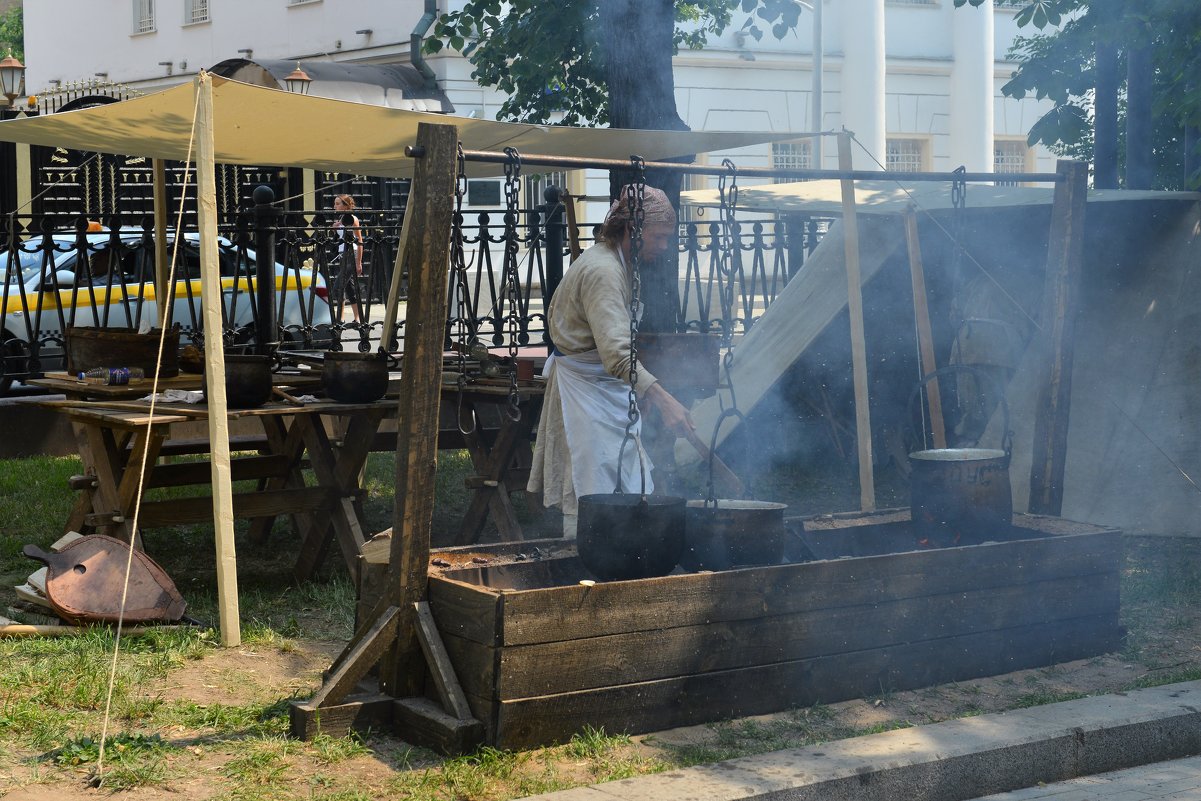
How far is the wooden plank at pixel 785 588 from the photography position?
13.8ft

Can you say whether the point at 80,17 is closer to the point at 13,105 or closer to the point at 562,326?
the point at 13,105

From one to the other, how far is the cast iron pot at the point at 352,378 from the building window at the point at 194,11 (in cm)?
2519

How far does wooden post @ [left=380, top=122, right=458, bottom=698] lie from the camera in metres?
4.38

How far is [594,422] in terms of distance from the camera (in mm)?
5871

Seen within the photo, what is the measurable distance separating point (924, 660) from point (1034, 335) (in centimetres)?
372

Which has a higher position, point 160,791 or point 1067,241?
point 1067,241

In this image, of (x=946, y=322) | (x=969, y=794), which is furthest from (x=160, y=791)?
(x=946, y=322)

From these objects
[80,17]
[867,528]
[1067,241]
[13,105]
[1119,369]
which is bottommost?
[867,528]

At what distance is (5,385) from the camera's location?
34.8ft

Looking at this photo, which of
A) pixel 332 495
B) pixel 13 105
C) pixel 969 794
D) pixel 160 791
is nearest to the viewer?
pixel 160 791

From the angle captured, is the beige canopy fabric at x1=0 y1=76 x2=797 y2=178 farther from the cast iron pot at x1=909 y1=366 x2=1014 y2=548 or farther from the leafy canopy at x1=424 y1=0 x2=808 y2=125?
the leafy canopy at x1=424 y1=0 x2=808 y2=125

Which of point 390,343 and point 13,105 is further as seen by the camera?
point 13,105

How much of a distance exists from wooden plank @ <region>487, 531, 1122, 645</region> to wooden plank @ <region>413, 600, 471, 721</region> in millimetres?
45

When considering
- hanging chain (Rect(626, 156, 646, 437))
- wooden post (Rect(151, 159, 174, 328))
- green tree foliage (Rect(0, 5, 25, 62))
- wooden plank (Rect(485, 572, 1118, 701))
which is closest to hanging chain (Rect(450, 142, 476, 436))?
hanging chain (Rect(626, 156, 646, 437))
